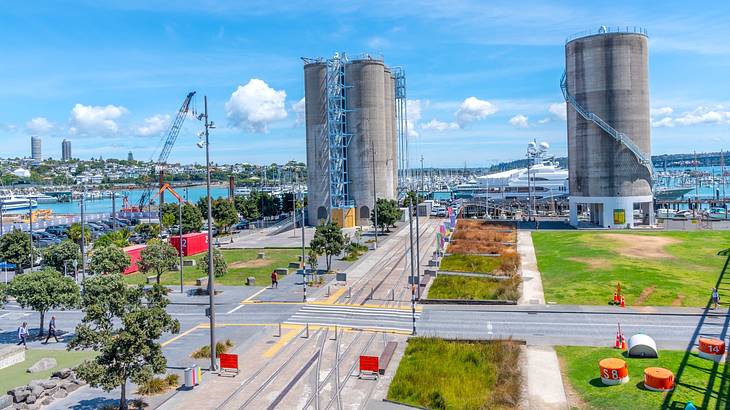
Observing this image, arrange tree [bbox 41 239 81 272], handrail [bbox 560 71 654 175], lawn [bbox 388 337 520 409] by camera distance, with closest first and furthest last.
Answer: lawn [bbox 388 337 520 409] < tree [bbox 41 239 81 272] < handrail [bbox 560 71 654 175]

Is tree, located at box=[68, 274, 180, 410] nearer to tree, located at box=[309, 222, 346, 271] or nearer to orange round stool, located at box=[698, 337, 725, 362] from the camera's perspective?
orange round stool, located at box=[698, 337, 725, 362]

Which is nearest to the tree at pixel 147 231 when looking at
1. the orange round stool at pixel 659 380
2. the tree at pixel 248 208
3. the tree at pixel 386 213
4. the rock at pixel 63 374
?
the tree at pixel 248 208

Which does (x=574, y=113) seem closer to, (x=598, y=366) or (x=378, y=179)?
(x=378, y=179)

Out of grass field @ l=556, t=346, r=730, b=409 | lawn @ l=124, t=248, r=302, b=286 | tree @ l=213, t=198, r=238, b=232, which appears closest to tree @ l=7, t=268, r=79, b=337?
lawn @ l=124, t=248, r=302, b=286

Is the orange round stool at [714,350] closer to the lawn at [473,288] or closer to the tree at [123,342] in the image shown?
the lawn at [473,288]

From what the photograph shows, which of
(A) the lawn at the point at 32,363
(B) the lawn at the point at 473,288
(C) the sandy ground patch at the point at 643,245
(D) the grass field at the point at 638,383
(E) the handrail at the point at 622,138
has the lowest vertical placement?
(A) the lawn at the point at 32,363

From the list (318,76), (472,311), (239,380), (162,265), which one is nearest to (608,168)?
(318,76)

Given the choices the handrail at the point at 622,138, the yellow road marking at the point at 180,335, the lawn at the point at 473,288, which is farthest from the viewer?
the handrail at the point at 622,138
